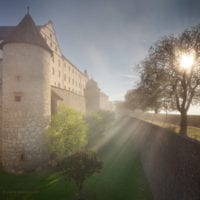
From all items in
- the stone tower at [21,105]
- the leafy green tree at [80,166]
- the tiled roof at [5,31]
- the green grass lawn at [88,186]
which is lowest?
the green grass lawn at [88,186]

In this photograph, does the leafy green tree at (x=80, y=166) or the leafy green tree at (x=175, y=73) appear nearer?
the leafy green tree at (x=80, y=166)

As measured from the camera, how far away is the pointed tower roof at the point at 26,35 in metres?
17.0

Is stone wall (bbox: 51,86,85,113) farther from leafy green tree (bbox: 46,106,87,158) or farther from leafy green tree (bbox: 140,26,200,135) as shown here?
leafy green tree (bbox: 140,26,200,135)

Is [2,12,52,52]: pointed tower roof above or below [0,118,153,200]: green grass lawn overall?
above

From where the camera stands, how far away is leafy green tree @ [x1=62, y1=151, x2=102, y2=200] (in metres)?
11.2

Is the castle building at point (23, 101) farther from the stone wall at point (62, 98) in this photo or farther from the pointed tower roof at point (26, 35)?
the stone wall at point (62, 98)

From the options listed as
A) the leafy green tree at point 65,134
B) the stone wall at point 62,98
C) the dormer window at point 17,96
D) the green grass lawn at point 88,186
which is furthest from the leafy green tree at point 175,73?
the dormer window at point 17,96

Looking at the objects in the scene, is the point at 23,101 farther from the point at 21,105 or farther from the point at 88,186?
the point at 88,186

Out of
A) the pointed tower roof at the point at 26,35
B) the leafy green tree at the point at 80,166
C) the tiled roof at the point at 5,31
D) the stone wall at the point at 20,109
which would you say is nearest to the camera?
the leafy green tree at the point at 80,166

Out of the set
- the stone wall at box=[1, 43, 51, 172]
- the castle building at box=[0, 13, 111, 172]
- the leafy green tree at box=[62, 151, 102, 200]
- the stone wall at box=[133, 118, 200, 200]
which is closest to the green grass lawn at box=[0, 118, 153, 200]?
the stone wall at box=[1, 43, 51, 172]

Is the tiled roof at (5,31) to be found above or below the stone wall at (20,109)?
above

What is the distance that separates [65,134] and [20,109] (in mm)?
5464

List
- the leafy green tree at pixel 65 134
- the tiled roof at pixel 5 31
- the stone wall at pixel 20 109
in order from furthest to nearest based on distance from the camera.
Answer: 1. the tiled roof at pixel 5 31
2. the leafy green tree at pixel 65 134
3. the stone wall at pixel 20 109

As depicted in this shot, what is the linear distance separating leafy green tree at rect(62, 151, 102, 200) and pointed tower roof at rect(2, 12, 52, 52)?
41.5ft
